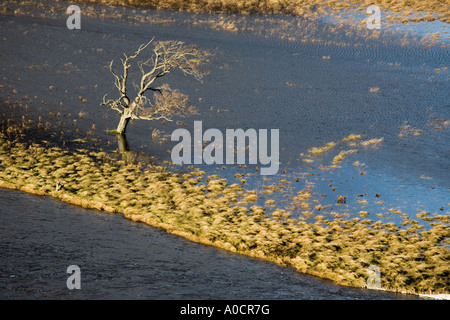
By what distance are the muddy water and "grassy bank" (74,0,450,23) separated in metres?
55.9

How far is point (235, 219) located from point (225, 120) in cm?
1755

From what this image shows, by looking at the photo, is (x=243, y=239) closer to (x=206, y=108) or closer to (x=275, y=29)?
(x=206, y=108)

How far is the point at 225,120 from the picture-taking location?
49.3m

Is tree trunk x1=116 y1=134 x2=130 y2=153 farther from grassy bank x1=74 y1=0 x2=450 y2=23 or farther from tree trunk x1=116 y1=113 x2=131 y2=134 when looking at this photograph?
grassy bank x1=74 y1=0 x2=450 y2=23

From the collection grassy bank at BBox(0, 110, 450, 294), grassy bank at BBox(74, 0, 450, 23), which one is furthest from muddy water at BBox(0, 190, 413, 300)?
grassy bank at BBox(74, 0, 450, 23)

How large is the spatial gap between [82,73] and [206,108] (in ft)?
46.5

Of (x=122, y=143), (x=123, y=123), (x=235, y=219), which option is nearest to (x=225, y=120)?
(x=123, y=123)

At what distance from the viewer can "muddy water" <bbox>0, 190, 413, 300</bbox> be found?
1001 inches

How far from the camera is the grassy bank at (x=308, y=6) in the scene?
82.8m

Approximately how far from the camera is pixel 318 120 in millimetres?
51750

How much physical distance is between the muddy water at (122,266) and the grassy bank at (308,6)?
183 feet

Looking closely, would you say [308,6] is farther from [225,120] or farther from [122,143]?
[122,143]

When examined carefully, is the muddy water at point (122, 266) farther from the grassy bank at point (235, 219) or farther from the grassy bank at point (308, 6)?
the grassy bank at point (308, 6)

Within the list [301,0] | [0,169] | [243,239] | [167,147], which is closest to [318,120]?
[167,147]
